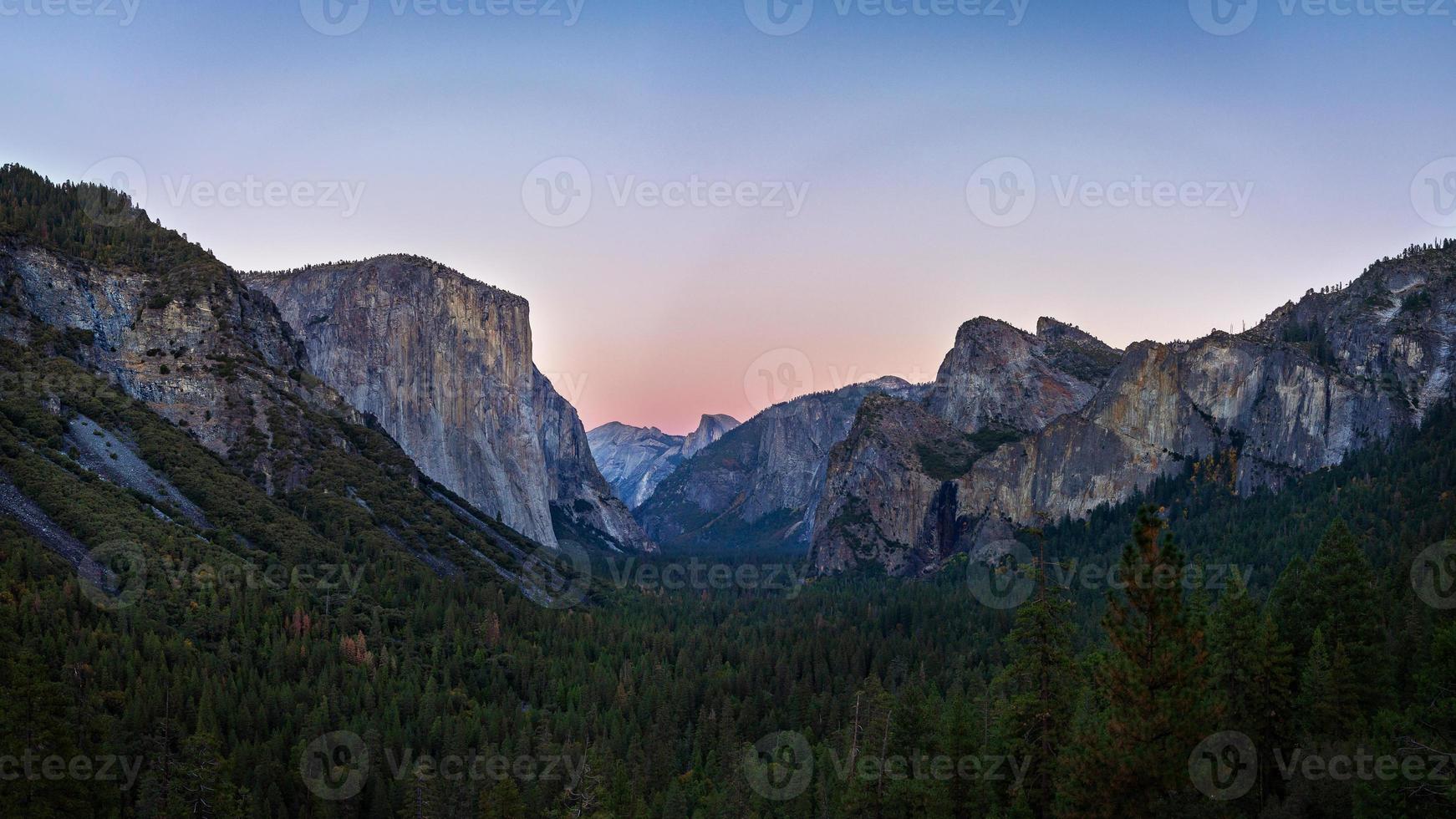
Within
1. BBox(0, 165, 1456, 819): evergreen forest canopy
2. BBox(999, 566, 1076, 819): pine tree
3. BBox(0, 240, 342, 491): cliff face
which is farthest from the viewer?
BBox(0, 240, 342, 491): cliff face

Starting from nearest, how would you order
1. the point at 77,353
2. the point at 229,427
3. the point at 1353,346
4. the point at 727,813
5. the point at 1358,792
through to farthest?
the point at 1358,792 < the point at 727,813 < the point at 77,353 < the point at 229,427 < the point at 1353,346

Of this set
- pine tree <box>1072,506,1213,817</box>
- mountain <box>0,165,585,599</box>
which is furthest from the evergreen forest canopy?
mountain <box>0,165,585,599</box>

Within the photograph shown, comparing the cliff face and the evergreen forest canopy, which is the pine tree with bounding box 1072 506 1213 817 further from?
the cliff face

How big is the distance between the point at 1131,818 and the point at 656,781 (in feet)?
201

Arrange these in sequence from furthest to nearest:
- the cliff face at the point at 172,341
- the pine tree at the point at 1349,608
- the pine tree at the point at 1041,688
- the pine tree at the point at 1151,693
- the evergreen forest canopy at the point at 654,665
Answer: the cliff face at the point at 172,341, the pine tree at the point at 1349,608, the pine tree at the point at 1041,688, the evergreen forest canopy at the point at 654,665, the pine tree at the point at 1151,693

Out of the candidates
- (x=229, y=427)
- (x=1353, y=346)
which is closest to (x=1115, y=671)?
(x=229, y=427)

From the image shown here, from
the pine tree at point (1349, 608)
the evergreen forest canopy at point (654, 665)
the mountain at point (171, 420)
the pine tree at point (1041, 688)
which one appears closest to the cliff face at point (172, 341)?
the mountain at point (171, 420)

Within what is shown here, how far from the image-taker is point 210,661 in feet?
307

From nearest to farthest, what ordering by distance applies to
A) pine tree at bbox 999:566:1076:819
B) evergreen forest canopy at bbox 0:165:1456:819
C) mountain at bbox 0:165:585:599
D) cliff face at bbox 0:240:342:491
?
evergreen forest canopy at bbox 0:165:1456:819
pine tree at bbox 999:566:1076:819
mountain at bbox 0:165:585:599
cliff face at bbox 0:240:342:491

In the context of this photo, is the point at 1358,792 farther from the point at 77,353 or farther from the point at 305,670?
the point at 77,353

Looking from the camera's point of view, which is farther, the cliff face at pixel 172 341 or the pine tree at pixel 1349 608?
the cliff face at pixel 172 341

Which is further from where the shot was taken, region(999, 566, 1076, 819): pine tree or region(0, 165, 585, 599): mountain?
region(0, 165, 585, 599): mountain

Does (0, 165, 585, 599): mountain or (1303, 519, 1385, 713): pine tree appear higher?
(0, 165, 585, 599): mountain

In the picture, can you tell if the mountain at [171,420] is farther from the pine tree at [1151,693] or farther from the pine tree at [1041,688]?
the pine tree at [1151,693]
